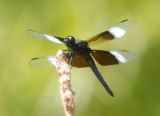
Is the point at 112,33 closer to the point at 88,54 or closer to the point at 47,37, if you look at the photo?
the point at 88,54

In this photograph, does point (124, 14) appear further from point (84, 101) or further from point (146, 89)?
point (84, 101)

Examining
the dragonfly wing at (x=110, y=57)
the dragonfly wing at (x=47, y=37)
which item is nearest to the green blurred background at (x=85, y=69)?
the dragonfly wing at (x=110, y=57)

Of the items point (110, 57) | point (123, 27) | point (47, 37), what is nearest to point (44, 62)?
point (47, 37)

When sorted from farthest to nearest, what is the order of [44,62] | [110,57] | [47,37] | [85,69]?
[85,69] < [110,57] < [44,62] < [47,37]

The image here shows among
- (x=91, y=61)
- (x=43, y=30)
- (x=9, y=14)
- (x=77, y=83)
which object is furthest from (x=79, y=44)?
(x=9, y=14)

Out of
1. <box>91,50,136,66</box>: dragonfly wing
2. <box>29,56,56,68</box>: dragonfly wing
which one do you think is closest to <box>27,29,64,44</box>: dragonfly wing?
Result: <box>29,56,56,68</box>: dragonfly wing

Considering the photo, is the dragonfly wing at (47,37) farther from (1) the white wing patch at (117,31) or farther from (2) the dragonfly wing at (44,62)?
(1) the white wing patch at (117,31)
